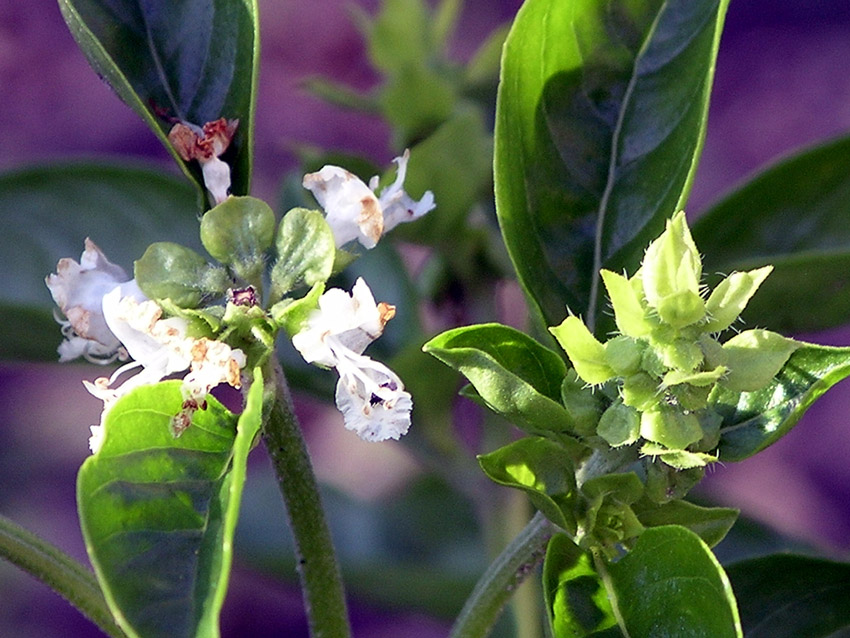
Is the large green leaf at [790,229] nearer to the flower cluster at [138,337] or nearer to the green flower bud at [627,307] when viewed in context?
the green flower bud at [627,307]

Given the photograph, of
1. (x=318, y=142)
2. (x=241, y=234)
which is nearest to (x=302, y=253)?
(x=241, y=234)

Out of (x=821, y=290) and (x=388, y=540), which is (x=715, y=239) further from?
(x=388, y=540)

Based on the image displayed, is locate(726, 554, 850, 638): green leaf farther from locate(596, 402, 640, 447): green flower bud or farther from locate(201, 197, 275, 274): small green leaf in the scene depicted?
locate(201, 197, 275, 274): small green leaf

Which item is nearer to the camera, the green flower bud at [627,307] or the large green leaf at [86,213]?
the green flower bud at [627,307]

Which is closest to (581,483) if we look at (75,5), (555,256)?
(555,256)

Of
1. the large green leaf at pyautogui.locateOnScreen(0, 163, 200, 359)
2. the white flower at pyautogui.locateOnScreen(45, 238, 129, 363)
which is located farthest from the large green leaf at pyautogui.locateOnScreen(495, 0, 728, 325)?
the large green leaf at pyautogui.locateOnScreen(0, 163, 200, 359)

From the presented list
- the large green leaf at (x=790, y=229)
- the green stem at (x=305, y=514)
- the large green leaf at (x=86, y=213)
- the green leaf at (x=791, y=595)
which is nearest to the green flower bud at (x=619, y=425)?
the green stem at (x=305, y=514)
